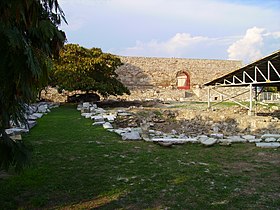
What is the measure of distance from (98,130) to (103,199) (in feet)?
16.4

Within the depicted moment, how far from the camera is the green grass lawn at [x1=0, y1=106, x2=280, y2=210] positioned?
138 inches

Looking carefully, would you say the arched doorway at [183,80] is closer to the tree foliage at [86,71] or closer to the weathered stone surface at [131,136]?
the tree foliage at [86,71]

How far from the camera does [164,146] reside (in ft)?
21.3

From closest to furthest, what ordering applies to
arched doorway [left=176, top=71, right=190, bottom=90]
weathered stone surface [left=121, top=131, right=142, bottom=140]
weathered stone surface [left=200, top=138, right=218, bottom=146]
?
weathered stone surface [left=200, top=138, right=218, bottom=146]
weathered stone surface [left=121, top=131, right=142, bottom=140]
arched doorway [left=176, top=71, right=190, bottom=90]

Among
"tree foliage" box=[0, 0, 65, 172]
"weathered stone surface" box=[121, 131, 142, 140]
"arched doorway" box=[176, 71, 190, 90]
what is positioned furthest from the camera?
"arched doorway" box=[176, 71, 190, 90]

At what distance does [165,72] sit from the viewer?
30.9 m

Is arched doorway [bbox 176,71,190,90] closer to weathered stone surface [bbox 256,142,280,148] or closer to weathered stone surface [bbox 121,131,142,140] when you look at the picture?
weathered stone surface [bbox 121,131,142,140]

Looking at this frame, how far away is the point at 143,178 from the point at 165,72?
26984 mm

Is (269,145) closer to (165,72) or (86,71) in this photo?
(86,71)

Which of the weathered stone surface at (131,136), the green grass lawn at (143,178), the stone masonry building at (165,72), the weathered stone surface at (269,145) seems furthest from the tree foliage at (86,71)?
the weathered stone surface at (269,145)

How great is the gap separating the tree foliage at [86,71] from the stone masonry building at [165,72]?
31.5ft

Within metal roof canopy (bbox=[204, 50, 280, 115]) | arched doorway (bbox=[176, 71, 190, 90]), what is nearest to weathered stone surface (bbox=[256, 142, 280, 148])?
metal roof canopy (bbox=[204, 50, 280, 115])

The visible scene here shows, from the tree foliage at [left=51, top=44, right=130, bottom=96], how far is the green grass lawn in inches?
390

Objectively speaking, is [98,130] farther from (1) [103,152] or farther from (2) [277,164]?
(2) [277,164]
